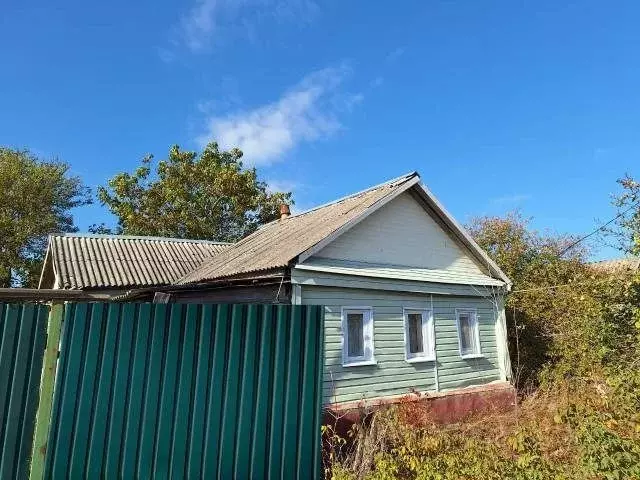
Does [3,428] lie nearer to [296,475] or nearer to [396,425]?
[296,475]

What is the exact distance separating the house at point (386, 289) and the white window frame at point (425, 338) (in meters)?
0.02

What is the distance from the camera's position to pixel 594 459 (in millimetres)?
4148

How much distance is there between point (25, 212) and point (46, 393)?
98.7 ft

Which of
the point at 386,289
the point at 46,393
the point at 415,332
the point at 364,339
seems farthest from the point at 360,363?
the point at 46,393

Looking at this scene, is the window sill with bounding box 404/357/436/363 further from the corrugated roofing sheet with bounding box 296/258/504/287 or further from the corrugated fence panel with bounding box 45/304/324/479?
the corrugated fence panel with bounding box 45/304/324/479

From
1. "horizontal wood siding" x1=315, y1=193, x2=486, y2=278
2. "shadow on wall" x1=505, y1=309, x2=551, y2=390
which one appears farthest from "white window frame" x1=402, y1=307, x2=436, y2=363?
"shadow on wall" x1=505, y1=309, x2=551, y2=390

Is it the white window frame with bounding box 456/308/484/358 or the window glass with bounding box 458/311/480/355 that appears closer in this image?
the white window frame with bounding box 456/308/484/358

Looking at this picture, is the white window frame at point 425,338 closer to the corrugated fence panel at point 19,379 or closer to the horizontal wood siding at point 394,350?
the horizontal wood siding at point 394,350

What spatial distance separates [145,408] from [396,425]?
3.74 m

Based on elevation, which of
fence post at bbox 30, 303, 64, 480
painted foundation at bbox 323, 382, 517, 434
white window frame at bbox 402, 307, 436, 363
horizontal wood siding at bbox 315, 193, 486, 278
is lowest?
painted foundation at bbox 323, 382, 517, 434

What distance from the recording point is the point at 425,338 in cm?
1092

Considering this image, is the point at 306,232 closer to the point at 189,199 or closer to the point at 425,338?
the point at 425,338

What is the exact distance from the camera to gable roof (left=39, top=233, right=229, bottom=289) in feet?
45.3

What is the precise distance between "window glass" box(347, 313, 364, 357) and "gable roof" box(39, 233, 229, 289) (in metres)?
7.36
